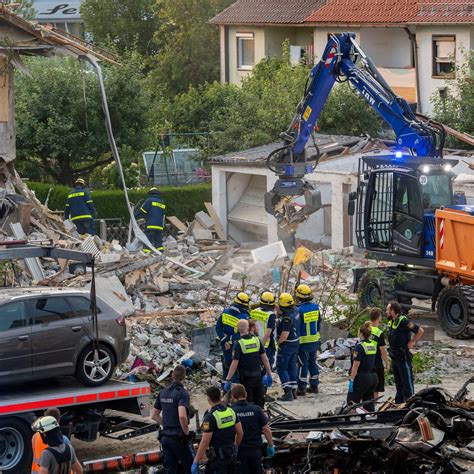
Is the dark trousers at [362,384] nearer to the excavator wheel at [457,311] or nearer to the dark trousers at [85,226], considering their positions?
the excavator wheel at [457,311]

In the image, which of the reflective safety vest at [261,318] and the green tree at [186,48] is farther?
the green tree at [186,48]

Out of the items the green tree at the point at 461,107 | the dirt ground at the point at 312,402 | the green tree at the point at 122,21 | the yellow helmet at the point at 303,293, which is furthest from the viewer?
the green tree at the point at 122,21

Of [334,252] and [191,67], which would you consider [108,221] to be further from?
[191,67]

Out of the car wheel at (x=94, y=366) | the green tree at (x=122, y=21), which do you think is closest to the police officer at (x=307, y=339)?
the car wheel at (x=94, y=366)

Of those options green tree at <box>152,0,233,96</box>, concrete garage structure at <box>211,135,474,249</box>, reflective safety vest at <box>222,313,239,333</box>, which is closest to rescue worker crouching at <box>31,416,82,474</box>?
reflective safety vest at <box>222,313,239,333</box>

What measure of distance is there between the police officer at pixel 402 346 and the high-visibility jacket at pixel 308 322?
5.06 ft

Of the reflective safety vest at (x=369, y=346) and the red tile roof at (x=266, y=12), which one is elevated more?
the red tile roof at (x=266, y=12)

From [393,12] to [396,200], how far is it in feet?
82.1

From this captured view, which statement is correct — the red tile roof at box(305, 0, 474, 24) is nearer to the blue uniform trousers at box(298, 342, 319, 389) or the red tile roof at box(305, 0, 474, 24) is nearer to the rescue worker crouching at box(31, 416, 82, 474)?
the blue uniform trousers at box(298, 342, 319, 389)

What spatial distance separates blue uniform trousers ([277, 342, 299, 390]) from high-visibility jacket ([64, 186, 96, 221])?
36.8ft

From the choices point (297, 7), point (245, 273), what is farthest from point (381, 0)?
point (245, 273)

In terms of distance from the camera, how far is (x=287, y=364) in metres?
19.0

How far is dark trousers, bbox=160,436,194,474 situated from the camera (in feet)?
45.6

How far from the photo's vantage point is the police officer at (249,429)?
43.6ft
